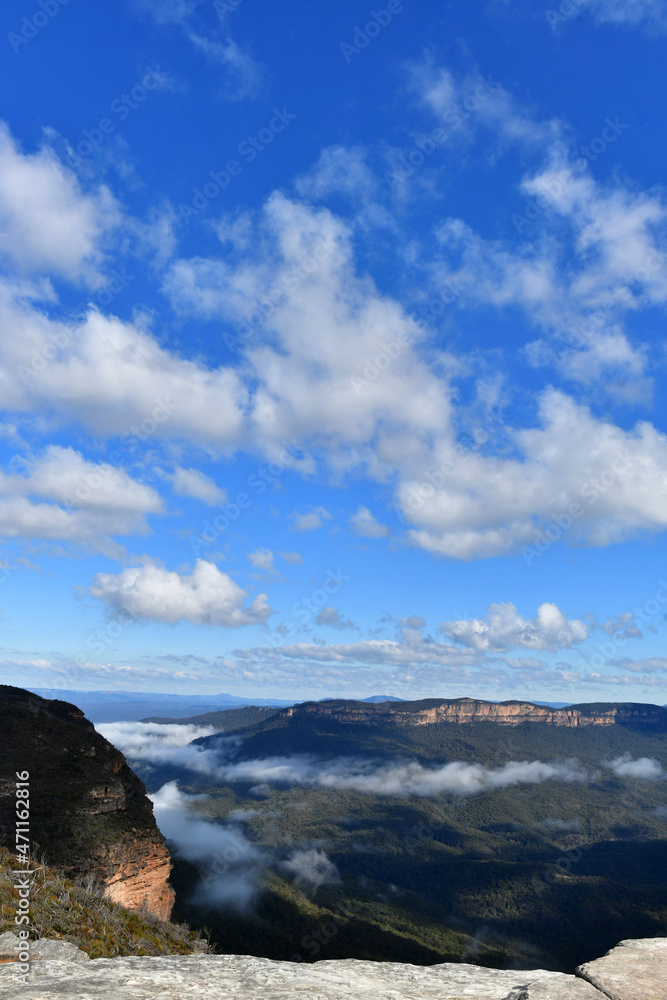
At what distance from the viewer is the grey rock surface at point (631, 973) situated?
587 centimetres

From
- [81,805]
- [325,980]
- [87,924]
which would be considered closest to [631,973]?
[325,980]

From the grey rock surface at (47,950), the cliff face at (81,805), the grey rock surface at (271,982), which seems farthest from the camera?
the cliff face at (81,805)

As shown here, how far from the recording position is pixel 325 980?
7285mm

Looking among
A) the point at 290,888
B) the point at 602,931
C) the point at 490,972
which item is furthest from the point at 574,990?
the point at 602,931

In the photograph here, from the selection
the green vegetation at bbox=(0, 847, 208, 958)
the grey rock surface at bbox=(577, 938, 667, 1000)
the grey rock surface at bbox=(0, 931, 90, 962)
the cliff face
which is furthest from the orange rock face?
the grey rock surface at bbox=(577, 938, 667, 1000)

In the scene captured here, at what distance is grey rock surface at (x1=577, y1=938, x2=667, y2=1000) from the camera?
587 centimetres

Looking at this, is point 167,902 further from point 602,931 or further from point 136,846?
point 602,931

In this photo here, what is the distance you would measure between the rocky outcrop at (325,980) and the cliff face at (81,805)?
148ft

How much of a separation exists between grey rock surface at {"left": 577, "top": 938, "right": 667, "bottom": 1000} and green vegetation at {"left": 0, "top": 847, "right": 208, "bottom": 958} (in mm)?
8528

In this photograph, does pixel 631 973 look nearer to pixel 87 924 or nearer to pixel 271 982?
pixel 271 982

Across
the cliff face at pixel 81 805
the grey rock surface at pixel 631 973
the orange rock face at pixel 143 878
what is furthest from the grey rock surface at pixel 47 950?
the orange rock face at pixel 143 878

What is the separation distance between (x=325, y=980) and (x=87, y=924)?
26.8ft

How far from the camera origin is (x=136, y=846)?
166 ft

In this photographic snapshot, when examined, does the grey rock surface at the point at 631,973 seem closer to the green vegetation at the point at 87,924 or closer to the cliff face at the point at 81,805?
the green vegetation at the point at 87,924
